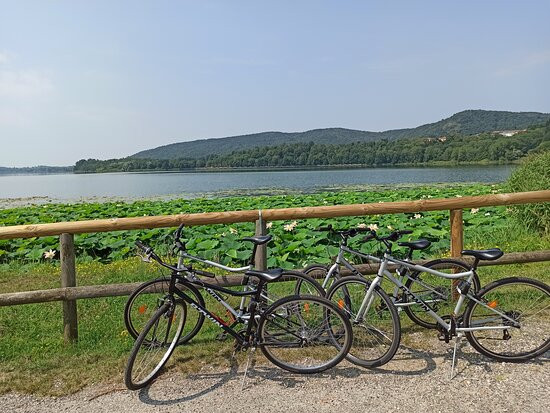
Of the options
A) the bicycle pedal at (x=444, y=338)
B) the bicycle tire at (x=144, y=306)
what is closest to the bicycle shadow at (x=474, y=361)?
the bicycle pedal at (x=444, y=338)

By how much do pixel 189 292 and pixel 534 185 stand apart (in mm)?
6561

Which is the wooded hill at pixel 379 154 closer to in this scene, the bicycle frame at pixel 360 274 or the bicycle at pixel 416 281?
the bicycle at pixel 416 281

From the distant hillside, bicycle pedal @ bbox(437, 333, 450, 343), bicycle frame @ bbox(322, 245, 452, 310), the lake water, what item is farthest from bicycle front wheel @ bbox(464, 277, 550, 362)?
the distant hillside

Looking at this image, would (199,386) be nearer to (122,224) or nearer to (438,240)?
(122,224)

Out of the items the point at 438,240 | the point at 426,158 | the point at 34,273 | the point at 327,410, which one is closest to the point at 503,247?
the point at 438,240

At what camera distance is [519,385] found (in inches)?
114

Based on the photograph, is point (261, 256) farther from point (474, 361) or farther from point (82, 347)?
point (474, 361)

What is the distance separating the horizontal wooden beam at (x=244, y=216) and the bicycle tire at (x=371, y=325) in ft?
2.46

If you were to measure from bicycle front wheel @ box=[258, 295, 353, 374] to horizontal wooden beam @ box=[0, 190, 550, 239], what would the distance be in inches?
37.8

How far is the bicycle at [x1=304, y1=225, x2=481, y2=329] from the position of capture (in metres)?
3.47

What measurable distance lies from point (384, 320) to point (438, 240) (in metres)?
5.52

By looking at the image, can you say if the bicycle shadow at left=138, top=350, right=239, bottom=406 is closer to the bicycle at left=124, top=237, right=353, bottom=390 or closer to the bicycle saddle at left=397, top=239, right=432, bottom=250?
the bicycle at left=124, top=237, right=353, bottom=390

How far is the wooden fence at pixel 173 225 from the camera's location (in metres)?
3.65

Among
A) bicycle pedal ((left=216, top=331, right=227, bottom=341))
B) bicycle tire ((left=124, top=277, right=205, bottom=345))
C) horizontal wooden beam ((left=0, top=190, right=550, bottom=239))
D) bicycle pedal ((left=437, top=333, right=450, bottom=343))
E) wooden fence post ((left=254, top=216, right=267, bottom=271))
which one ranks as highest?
→ horizontal wooden beam ((left=0, top=190, right=550, bottom=239))
